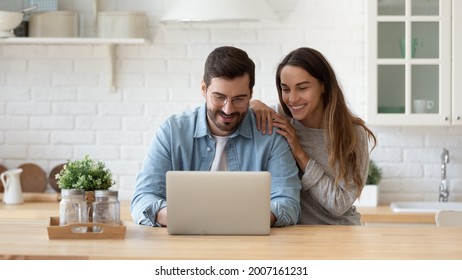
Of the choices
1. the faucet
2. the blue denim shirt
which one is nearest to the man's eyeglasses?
the blue denim shirt

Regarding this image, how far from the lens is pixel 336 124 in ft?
11.1

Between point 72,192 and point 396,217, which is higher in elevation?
point 72,192

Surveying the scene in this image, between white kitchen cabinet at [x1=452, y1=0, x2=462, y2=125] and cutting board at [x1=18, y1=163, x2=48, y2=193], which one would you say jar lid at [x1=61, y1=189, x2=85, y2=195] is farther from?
white kitchen cabinet at [x1=452, y1=0, x2=462, y2=125]

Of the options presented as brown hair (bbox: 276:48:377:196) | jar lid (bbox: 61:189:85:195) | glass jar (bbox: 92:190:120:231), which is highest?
brown hair (bbox: 276:48:377:196)

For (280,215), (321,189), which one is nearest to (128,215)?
(321,189)

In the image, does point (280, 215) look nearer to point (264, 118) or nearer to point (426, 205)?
point (264, 118)

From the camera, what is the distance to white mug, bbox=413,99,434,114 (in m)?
4.77

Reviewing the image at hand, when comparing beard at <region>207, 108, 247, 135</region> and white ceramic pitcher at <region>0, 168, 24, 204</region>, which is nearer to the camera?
beard at <region>207, 108, 247, 135</region>

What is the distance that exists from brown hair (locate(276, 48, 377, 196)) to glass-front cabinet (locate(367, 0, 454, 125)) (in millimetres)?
1361

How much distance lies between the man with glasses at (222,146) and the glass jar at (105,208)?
26cm

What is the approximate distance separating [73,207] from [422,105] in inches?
99.3

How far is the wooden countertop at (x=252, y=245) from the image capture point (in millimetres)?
2432

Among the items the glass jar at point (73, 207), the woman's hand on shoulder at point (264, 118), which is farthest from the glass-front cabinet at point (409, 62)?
the glass jar at point (73, 207)

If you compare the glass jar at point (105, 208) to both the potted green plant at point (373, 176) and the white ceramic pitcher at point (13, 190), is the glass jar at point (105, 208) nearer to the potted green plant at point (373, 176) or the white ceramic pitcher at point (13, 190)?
the white ceramic pitcher at point (13, 190)
